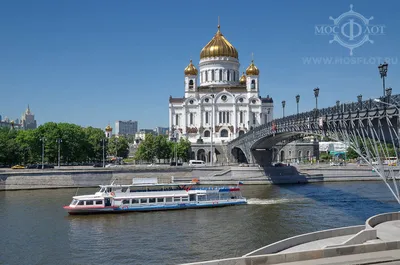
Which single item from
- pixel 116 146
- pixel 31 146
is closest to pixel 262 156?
pixel 31 146

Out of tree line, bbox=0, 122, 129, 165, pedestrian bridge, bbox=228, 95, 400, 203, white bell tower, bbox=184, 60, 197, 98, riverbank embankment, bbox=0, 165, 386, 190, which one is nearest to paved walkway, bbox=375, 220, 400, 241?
pedestrian bridge, bbox=228, 95, 400, 203

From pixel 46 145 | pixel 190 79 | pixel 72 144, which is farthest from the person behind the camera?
pixel 190 79

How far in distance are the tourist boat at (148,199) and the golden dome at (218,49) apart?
51229 mm

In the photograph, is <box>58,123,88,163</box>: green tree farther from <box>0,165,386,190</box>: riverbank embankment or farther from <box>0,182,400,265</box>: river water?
<box>0,182,400,265</box>: river water

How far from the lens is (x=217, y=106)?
263ft

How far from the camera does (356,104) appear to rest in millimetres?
26391

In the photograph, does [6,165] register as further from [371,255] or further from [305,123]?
[371,255]

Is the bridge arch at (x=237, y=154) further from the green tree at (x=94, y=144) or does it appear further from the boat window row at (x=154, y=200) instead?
the boat window row at (x=154, y=200)

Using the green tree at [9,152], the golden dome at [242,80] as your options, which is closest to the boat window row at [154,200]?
the green tree at [9,152]

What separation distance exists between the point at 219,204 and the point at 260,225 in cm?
935

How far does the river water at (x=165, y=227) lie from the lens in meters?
21.3

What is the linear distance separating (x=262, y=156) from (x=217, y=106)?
24520mm

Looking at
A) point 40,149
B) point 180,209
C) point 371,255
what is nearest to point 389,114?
point 371,255

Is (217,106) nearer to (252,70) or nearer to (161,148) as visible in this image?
(252,70)
